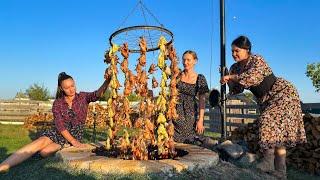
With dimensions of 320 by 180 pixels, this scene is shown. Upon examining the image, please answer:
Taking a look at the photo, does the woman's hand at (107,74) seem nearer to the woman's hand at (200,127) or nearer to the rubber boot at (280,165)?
the woman's hand at (200,127)

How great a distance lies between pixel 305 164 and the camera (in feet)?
21.3

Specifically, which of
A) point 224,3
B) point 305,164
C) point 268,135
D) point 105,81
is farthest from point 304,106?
point 105,81

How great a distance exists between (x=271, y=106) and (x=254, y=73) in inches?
16.5

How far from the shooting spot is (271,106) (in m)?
4.44

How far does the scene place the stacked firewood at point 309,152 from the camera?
20.8 feet

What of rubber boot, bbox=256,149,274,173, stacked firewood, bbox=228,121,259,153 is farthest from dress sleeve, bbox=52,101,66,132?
stacked firewood, bbox=228,121,259,153

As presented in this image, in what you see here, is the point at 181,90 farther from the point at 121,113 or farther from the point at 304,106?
the point at 304,106

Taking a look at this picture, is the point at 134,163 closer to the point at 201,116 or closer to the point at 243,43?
the point at 243,43

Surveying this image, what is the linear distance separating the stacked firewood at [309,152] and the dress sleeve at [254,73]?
2554 millimetres

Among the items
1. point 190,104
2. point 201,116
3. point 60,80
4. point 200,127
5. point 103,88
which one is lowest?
point 200,127

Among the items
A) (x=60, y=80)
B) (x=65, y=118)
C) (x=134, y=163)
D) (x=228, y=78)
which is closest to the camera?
(x=134, y=163)

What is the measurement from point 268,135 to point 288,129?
0.23m

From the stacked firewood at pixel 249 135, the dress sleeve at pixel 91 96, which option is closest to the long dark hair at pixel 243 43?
the dress sleeve at pixel 91 96

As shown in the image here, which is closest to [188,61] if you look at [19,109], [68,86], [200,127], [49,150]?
[200,127]
